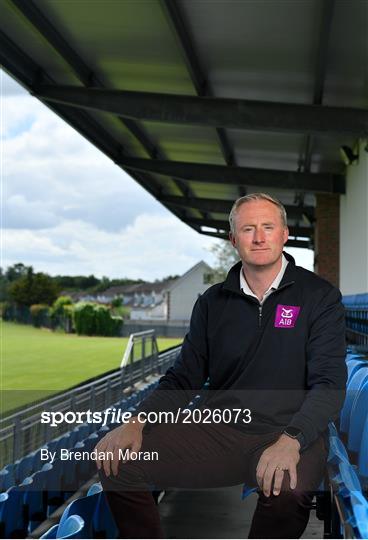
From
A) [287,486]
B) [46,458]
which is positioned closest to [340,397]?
[287,486]

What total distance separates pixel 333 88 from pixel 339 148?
342cm

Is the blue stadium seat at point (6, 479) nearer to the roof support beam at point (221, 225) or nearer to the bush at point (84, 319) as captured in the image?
the roof support beam at point (221, 225)

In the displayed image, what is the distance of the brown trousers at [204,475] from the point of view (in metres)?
1.90

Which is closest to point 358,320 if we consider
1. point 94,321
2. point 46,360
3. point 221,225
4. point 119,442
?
point 119,442

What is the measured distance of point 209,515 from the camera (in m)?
3.60

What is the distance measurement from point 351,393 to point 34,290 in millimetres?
55985

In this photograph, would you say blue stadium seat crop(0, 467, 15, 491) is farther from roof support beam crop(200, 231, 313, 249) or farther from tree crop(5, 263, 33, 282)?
tree crop(5, 263, 33, 282)

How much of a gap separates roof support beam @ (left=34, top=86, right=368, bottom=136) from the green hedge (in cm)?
3152

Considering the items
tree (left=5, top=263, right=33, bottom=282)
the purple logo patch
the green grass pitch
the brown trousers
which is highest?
tree (left=5, top=263, right=33, bottom=282)

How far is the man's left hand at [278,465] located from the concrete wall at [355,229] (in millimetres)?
7485

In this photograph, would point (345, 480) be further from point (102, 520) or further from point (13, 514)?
point (13, 514)

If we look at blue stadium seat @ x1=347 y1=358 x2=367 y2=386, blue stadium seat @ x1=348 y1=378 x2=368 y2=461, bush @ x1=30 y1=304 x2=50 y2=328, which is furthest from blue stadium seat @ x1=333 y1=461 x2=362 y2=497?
bush @ x1=30 y1=304 x2=50 y2=328

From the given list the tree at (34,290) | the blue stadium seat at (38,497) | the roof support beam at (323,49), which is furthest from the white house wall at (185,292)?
the blue stadium seat at (38,497)

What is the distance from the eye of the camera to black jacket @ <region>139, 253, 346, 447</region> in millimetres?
2031
